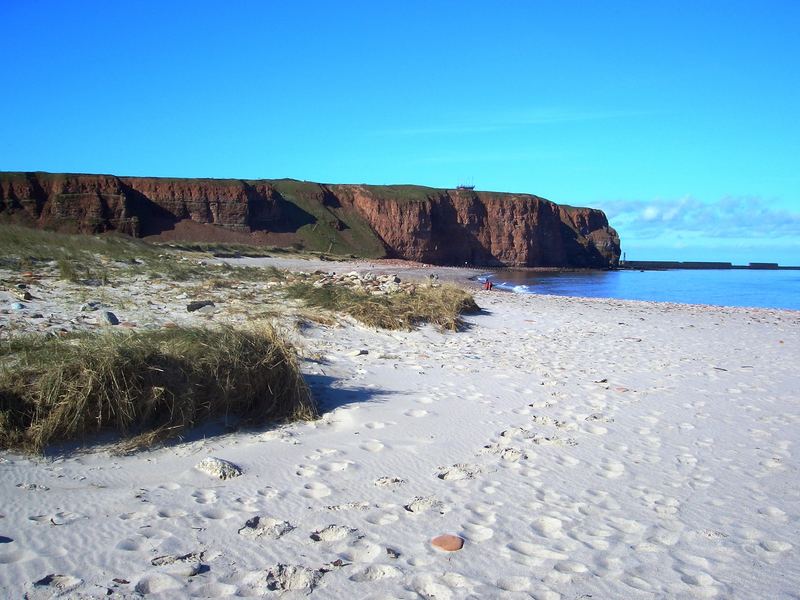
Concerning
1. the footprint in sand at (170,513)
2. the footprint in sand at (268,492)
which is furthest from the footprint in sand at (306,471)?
the footprint in sand at (170,513)

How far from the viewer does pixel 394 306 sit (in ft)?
32.9

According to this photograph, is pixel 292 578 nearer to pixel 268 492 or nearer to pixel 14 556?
pixel 268 492

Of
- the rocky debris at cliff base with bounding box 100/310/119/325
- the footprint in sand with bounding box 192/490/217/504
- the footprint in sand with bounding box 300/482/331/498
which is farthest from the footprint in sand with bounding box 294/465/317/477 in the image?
A: the rocky debris at cliff base with bounding box 100/310/119/325

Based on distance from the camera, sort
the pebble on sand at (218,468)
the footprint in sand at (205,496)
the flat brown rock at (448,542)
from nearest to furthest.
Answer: the flat brown rock at (448,542) < the footprint in sand at (205,496) < the pebble on sand at (218,468)

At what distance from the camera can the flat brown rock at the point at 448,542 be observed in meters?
2.91

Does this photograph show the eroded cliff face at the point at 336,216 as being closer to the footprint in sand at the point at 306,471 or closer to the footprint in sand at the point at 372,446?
the footprint in sand at the point at 372,446

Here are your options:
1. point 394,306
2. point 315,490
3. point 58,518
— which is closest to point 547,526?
point 315,490

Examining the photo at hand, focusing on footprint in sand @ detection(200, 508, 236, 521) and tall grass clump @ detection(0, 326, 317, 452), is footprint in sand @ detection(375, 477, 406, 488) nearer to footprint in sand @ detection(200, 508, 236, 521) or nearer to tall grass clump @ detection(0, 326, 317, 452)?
footprint in sand @ detection(200, 508, 236, 521)

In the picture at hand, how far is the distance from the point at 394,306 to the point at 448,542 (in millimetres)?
7161

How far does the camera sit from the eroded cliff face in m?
64.0

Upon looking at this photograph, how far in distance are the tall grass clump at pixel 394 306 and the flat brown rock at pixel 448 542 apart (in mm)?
6163

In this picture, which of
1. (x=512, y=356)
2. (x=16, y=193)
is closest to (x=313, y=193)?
(x=16, y=193)

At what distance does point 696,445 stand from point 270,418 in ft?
10.9

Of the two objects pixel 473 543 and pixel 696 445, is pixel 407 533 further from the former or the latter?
pixel 696 445
